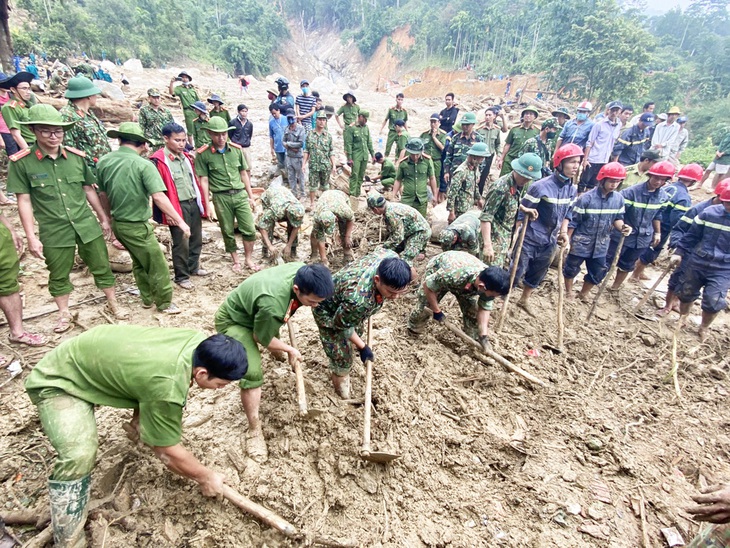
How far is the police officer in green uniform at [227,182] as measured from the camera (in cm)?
486

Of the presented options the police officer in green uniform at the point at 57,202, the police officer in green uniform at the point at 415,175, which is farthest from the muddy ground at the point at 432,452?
the police officer in green uniform at the point at 415,175

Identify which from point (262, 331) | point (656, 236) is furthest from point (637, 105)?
point (262, 331)

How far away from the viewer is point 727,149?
26.9 ft

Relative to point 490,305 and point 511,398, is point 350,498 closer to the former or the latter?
point 511,398

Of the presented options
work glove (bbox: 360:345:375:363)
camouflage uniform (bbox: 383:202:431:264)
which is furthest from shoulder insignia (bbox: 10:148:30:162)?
camouflage uniform (bbox: 383:202:431:264)

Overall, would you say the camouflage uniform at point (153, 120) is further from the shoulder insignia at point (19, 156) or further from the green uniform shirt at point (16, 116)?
the shoulder insignia at point (19, 156)

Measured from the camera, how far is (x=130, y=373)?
6.54 ft

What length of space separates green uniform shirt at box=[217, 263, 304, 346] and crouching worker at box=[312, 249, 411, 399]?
40 cm

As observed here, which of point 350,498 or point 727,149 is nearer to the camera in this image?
point 350,498

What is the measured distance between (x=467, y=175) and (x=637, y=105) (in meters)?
26.2

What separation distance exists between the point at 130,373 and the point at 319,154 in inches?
241

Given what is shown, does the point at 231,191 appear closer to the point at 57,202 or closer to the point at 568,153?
the point at 57,202

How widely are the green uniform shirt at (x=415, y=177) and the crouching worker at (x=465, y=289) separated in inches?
101

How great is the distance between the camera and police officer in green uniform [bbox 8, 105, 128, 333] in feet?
10.6
